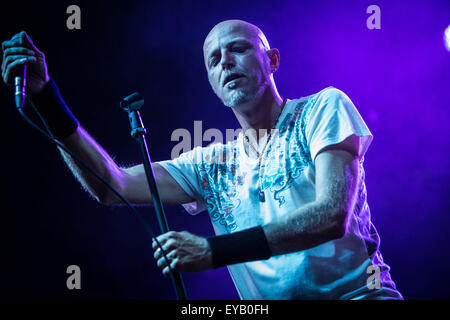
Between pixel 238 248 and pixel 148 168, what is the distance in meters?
0.45

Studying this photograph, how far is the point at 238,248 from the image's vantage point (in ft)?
4.04

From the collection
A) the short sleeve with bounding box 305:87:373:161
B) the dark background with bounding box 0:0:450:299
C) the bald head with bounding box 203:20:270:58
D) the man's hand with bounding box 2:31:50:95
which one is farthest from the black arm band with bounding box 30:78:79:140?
the dark background with bounding box 0:0:450:299

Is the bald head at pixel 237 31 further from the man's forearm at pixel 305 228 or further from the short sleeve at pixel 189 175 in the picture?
the man's forearm at pixel 305 228

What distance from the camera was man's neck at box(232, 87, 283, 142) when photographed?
205cm

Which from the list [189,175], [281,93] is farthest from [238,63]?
[281,93]

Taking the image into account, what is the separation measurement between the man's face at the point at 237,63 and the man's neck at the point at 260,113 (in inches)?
1.9

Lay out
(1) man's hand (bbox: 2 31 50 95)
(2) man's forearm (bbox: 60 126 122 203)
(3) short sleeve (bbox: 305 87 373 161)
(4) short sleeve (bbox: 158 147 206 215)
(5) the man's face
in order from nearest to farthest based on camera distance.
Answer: (1) man's hand (bbox: 2 31 50 95), (3) short sleeve (bbox: 305 87 373 161), (2) man's forearm (bbox: 60 126 122 203), (5) the man's face, (4) short sleeve (bbox: 158 147 206 215)

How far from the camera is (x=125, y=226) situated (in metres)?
3.36

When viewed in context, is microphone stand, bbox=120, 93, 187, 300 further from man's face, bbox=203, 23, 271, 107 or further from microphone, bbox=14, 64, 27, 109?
man's face, bbox=203, 23, 271, 107

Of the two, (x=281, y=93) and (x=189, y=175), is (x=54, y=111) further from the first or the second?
(x=281, y=93)

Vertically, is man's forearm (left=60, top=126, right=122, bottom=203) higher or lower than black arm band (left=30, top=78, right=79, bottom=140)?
lower
